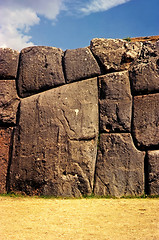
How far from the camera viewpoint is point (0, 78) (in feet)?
20.8

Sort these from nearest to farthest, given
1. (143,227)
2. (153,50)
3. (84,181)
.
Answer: (143,227)
(84,181)
(153,50)

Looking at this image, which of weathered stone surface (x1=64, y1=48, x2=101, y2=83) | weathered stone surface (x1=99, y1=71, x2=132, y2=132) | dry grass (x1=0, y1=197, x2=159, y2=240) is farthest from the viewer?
weathered stone surface (x1=64, y1=48, x2=101, y2=83)

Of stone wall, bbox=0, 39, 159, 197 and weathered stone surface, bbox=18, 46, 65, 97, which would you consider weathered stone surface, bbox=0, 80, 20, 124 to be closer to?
stone wall, bbox=0, 39, 159, 197

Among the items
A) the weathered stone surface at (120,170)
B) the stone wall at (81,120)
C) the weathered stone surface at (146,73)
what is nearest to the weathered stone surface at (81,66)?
the stone wall at (81,120)

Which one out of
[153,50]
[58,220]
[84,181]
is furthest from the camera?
[153,50]

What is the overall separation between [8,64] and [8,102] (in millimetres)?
837

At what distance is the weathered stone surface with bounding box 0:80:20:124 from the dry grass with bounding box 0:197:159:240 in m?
1.69

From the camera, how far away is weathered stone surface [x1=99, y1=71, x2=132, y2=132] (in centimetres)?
582

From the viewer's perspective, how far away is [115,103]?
5.88 metres

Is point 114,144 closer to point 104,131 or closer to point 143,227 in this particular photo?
point 104,131

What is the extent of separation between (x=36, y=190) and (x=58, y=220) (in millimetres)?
1698

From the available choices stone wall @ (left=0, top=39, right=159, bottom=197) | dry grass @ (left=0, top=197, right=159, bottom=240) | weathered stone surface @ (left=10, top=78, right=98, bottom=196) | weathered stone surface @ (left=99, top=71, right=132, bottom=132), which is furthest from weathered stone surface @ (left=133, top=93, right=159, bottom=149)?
dry grass @ (left=0, top=197, right=159, bottom=240)

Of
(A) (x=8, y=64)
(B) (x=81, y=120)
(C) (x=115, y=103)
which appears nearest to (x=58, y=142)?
(B) (x=81, y=120)

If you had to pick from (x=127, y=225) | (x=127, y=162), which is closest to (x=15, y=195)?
(x=127, y=162)
